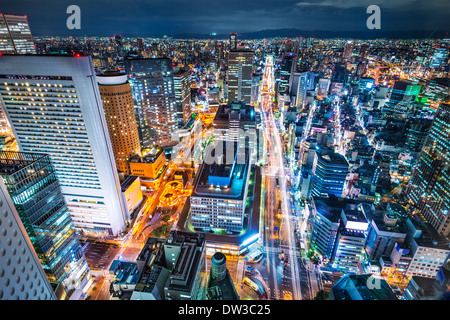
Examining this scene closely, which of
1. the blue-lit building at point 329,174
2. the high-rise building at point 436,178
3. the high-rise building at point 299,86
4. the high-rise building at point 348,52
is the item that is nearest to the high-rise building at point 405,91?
the high-rise building at point 299,86

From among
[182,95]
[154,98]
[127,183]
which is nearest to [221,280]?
[127,183]

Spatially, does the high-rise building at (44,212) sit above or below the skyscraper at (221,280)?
above

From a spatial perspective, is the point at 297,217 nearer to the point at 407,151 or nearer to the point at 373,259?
the point at 373,259

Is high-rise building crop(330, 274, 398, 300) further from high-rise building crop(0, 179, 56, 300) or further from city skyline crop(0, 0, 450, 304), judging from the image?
high-rise building crop(0, 179, 56, 300)

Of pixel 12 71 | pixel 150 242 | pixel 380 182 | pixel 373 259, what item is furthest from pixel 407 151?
pixel 12 71

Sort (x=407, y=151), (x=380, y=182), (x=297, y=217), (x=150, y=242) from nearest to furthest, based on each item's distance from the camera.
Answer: (x=150, y=242)
(x=297, y=217)
(x=380, y=182)
(x=407, y=151)

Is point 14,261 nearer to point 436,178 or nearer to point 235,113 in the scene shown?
point 235,113

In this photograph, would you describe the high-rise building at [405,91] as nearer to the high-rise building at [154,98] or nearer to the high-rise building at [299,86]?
the high-rise building at [299,86]
